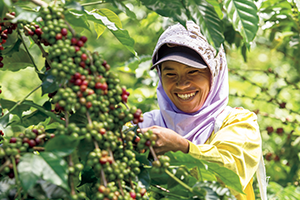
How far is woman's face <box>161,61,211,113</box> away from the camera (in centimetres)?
133

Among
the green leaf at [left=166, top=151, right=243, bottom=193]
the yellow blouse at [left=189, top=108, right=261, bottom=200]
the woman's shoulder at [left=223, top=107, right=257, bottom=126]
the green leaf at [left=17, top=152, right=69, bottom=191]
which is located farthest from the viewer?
the woman's shoulder at [left=223, top=107, right=257, bottom=126]

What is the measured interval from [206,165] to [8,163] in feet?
1.47

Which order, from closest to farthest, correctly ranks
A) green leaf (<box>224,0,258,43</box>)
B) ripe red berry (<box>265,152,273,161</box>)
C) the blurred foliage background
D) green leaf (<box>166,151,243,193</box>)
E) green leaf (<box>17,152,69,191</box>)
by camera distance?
1. green leaf (<box>17,152,69,191</box>)
2. green leaf (<box>166,151,243,193</box>)
3. green leaf (<box>224,0,258,43</box>)
4. the blurred foliage background
5. ripe red berry (<box>265,152,273,161</box>)

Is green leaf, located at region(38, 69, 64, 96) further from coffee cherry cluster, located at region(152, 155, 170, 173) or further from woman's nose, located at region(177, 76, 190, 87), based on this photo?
woman's nose, located at region(177, 76, 190, 87)

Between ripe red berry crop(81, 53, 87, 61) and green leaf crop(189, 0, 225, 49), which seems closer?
ripe red berry crop(81, 53, 87, 61)

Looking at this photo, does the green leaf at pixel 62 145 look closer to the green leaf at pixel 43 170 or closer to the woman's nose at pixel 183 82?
the green leaf at pixel 43 170

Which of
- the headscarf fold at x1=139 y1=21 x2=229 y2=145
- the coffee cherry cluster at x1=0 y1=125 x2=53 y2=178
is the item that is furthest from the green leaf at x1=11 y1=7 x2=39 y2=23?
the headscarf fold at x1=139 y1=21 x2=229 y2=145

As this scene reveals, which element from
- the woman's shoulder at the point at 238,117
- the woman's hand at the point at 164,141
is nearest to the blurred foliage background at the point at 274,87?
the woman's shoulder at the point at 238,117

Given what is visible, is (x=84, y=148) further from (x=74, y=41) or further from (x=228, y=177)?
(x=228, y=177)

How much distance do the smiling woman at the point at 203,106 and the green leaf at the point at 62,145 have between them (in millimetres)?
534

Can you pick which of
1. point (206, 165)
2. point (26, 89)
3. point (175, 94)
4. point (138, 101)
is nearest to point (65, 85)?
point (206, 165)

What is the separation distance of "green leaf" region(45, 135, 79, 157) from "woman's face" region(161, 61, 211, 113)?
0.78 m

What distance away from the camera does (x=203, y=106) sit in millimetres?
1455

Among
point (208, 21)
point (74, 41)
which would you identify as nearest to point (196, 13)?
point (208, 21)
